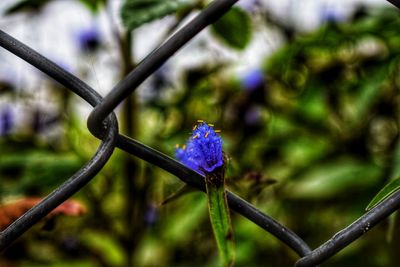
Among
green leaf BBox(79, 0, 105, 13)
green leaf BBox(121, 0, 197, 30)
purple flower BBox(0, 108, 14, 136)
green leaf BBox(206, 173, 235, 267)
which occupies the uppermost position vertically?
green leaf BBox(79, 0, 105, 13)

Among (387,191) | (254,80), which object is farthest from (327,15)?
(387,191)

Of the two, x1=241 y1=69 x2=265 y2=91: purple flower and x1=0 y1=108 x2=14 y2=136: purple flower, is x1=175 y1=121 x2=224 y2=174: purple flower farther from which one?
x1=0 y1=108 x2=14 y2=136: purple flower

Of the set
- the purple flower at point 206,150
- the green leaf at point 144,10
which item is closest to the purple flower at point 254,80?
the green leaf at point 144,10

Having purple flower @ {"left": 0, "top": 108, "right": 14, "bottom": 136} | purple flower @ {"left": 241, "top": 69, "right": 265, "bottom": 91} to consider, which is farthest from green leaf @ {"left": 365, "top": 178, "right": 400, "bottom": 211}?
purple flower @ {"left": 0, "top": 108, "right": 14, "bottom": 136}

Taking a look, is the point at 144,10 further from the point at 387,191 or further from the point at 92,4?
the point at 387,191

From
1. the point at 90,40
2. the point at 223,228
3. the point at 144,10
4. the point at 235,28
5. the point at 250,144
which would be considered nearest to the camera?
the point at 223,228

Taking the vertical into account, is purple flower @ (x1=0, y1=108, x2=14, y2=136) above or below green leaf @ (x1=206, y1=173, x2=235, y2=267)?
above

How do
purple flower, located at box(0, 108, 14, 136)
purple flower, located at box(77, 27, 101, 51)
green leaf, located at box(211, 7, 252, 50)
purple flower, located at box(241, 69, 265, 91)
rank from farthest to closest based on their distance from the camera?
purple flower, located at box(77, 27, 101, 51)
purple flower, located at box(0, 108, 14, 136)
purple flower, located at box(241, 69, 265, 91)
green leaf, located at box(211, 7, 252, 50)
